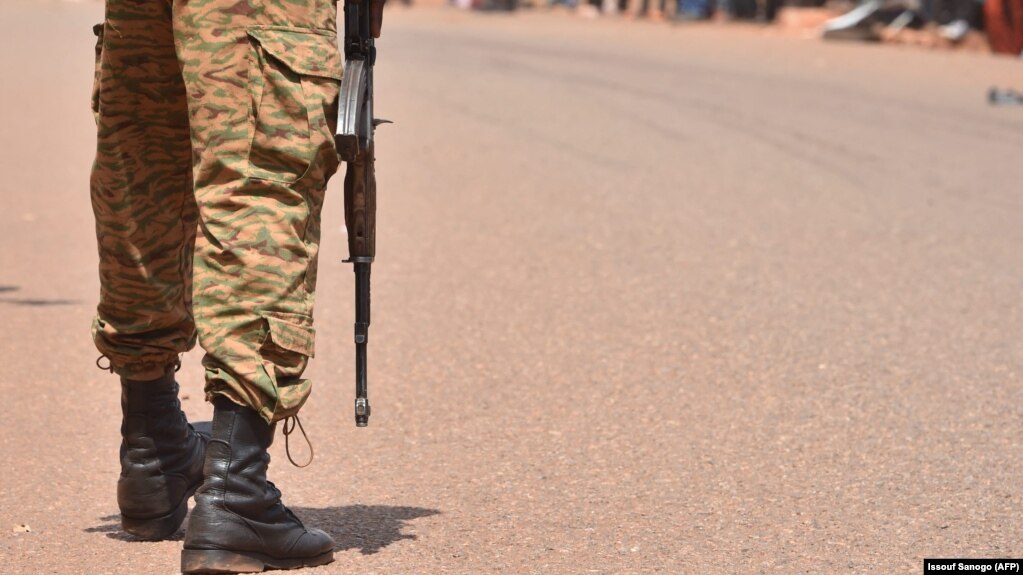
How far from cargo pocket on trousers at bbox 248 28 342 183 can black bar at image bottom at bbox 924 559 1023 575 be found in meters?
1.48

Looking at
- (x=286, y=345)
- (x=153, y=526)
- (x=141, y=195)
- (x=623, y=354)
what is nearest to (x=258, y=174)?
(x=286, y=345)

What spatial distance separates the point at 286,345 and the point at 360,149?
38 centimetres

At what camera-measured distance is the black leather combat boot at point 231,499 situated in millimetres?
2850

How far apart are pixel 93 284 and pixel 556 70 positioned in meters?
9.89

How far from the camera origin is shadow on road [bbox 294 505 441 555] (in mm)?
3266

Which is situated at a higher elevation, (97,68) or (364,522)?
(97,68)

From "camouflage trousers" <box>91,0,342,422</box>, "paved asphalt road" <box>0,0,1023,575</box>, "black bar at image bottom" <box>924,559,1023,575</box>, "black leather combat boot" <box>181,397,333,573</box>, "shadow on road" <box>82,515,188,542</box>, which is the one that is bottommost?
"paved asphalt road" <box>0,0,1023,575</box>

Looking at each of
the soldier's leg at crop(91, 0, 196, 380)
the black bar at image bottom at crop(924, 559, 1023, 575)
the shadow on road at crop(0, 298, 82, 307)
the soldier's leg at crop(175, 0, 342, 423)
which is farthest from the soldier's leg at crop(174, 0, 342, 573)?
the shadow on road at crop(0, 298, 82, 307)

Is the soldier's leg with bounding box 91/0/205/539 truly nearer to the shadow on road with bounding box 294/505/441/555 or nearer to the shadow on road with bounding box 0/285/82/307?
the shadow on road with bounding box 294/505/441/555

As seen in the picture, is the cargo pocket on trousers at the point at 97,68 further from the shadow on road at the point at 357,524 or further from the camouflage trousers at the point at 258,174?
the shadow on road at the point at 357,524

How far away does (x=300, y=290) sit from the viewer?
284cm

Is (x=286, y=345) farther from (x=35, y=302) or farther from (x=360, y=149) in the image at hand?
(x=35, y=302)

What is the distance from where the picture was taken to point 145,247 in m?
3.16

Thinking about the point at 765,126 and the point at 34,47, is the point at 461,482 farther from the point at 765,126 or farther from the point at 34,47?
the point at 34,47
